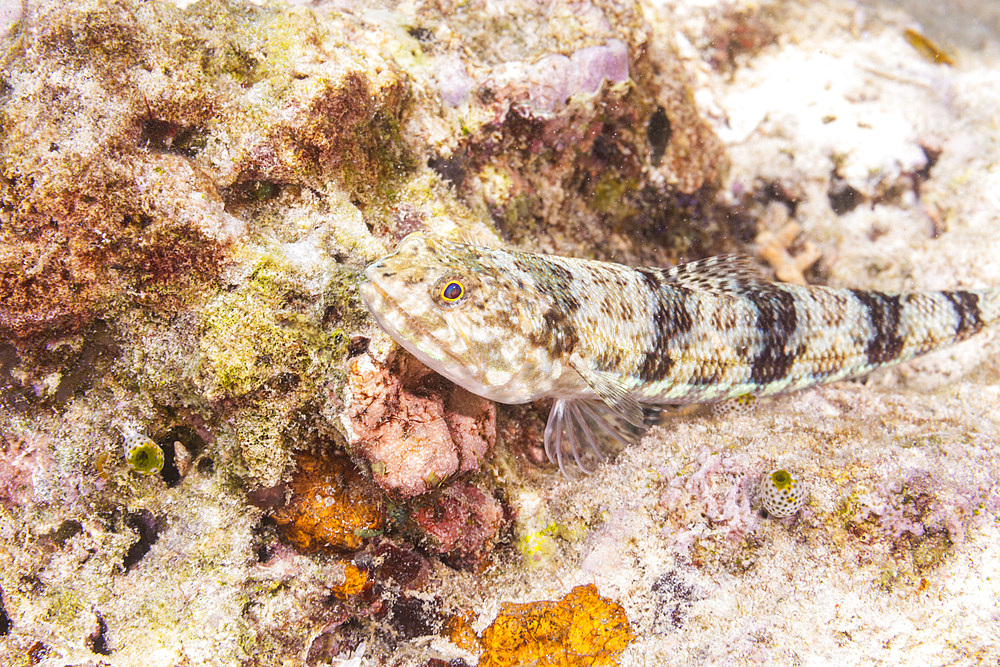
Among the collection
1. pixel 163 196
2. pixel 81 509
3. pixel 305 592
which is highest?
pixel 163 196

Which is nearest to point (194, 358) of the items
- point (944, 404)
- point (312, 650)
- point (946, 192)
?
point (312, 650)

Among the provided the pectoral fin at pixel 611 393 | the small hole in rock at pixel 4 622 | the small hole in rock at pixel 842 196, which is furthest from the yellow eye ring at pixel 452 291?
the small hole in rock at pixel 842 196

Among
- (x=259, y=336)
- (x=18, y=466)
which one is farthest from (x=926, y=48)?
(x=18, y=466)

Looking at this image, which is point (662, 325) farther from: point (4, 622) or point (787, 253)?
point (4, 622)

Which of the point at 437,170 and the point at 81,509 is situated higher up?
the point at 437,170

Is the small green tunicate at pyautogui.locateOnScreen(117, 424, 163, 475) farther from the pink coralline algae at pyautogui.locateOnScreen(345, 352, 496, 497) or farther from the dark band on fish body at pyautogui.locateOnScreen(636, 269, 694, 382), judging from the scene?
the dark band on fish body at pyautogui.locateOnScreen(636, 269, 694, 382)

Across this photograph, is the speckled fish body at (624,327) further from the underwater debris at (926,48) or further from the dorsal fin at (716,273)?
the underwater debris at (926,48)

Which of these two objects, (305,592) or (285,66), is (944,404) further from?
(285,66)
